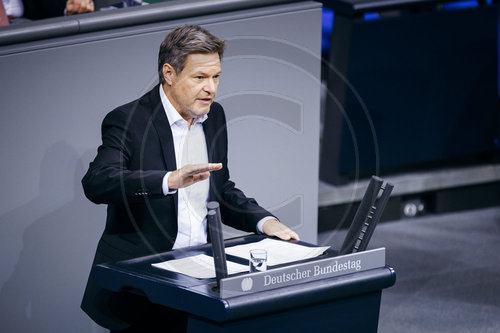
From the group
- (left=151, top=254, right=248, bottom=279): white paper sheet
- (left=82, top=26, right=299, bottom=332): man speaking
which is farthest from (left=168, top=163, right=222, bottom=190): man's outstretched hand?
(left=151, top=254, right=248, bottom=279): white paper sheet

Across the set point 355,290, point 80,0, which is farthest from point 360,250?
point 80,0

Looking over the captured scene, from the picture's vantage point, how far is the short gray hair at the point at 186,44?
2.73 meters

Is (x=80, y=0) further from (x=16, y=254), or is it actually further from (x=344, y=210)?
(x=344, y=210)

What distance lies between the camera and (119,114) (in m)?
2.83

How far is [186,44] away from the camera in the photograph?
2.73 meters

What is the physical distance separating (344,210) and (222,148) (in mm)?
2903

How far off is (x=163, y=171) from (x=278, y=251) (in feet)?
1.31

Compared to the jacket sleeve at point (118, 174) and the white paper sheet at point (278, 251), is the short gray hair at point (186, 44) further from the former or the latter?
the white paper sheet at point (278, 251)

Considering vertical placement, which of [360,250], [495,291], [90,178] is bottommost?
[495,291]

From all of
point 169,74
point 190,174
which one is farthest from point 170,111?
point 190,174

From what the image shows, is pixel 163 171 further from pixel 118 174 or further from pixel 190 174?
pixel 190 174

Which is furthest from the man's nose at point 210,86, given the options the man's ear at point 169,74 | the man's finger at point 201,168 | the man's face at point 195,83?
the man's finger at point 201,168

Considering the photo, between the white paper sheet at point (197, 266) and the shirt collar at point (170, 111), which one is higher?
the shirt collar at point (170, 111)

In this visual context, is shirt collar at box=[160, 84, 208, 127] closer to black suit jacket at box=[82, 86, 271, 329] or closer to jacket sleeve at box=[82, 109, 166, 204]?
black suit jacket at box=[82, 86, 271, 329]
